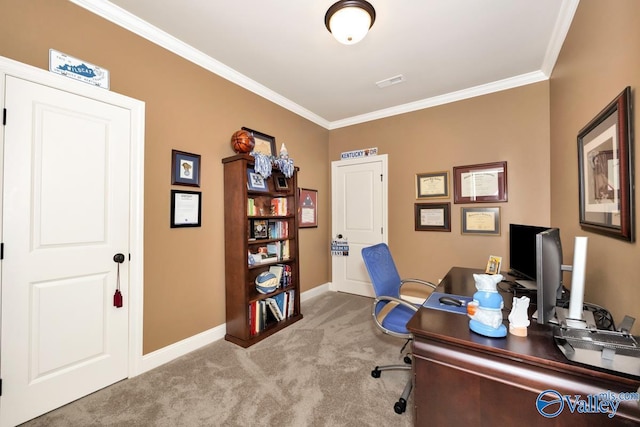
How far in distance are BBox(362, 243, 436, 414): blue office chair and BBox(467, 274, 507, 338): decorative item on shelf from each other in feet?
1.99

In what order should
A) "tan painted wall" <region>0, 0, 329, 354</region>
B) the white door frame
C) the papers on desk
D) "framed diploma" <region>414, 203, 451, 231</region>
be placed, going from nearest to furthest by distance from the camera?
the papers on desk
"tan painted wall" <region>0, 0, 329, 354</region>
the white door frame
"framed diploma" <region>414, 203, 451, 231</region>

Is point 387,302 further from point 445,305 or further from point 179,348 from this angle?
point 179,348

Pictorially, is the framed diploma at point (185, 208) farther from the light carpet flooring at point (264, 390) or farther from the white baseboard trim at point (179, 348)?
the light carpet flooring at point (264, 390)

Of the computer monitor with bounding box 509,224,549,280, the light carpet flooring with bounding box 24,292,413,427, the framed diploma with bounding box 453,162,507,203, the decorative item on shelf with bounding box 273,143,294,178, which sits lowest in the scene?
the light carpet flooring with bounding box 24,292,413,427

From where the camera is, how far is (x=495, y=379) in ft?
3.36

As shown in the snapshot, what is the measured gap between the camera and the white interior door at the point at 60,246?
5.12 ft

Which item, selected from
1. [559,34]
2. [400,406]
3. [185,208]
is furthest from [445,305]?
[559,34]

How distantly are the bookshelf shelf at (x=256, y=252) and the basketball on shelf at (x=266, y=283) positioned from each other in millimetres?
46

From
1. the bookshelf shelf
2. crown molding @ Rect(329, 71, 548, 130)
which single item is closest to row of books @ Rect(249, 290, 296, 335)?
the bookshelf shelf

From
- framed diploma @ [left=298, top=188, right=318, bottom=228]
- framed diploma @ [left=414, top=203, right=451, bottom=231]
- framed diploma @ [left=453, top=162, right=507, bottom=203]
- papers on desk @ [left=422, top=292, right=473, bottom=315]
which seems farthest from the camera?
framed diploma @ [left=298, top=188, right=318, bottom=228]

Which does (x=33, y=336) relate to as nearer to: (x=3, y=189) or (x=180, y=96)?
(x=3, y=189)

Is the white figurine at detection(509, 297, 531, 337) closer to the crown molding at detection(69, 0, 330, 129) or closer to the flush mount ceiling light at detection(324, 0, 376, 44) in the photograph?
the flush mount ceiling light at detection(324, 0, 376, 44)

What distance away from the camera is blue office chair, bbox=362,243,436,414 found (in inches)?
70.4

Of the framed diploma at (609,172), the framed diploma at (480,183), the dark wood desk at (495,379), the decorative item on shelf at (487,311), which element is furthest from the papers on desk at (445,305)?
the framed diploma at (480,183)
